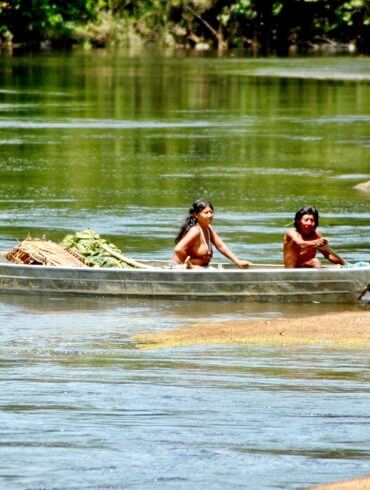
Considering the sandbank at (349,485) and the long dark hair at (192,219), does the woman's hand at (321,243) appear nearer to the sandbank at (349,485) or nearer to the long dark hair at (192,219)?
the long dark hair at (192,219)

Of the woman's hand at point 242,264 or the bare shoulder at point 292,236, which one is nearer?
the bare shoulder at point 292,236

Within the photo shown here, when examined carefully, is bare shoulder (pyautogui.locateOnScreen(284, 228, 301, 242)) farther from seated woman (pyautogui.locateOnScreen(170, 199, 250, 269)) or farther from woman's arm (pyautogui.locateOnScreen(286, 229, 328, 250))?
seated woman (pyautogui.locateOnScreen(170, 199, 250, 269))

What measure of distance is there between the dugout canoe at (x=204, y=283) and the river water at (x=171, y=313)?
0.14 meters

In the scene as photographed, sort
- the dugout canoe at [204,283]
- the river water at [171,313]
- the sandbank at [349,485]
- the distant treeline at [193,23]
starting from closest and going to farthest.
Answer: the sandbank at [349,485], the river water at [171,313], the dugout canoe at [204,283], the distant treeline at [193,23]

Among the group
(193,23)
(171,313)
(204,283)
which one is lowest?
(193,23)

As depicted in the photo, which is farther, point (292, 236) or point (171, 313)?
point (292, 236)

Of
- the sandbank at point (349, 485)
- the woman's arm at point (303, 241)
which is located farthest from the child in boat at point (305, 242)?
the sandbank at point (349, 485)

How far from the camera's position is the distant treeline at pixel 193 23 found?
316ft

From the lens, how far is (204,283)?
52.4 ft

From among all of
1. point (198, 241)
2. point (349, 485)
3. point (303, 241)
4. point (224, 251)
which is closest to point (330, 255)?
point (303, 241)

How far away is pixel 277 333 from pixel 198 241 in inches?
110

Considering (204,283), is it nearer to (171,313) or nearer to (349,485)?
(171,313)

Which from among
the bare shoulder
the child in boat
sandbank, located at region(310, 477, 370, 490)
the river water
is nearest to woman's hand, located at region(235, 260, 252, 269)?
the child in boat

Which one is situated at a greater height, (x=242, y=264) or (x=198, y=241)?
(x=198, y=241)
